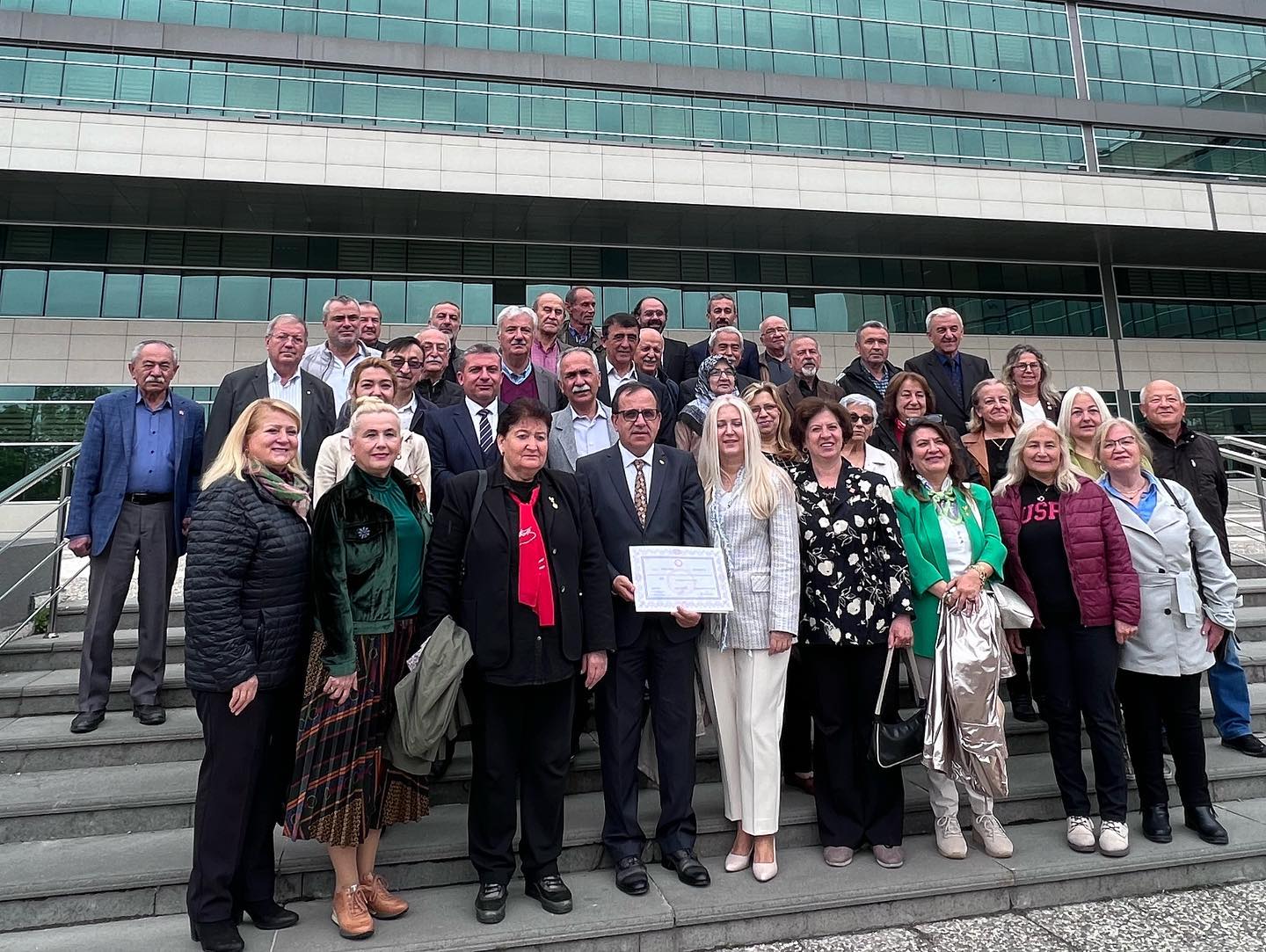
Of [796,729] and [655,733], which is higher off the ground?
[655,733]

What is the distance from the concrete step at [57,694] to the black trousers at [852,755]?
3990 millimetres

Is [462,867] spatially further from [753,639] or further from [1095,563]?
[1095,563]

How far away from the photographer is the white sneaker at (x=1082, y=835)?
3.83 m

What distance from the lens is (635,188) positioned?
1739 cm

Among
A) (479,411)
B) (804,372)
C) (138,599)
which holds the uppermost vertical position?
(804,372)

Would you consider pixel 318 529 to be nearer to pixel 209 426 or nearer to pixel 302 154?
pixel 209 426

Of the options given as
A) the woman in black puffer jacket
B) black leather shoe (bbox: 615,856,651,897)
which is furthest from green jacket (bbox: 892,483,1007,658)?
the woman in black puffer jacket

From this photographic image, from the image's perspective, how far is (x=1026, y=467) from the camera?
4.30m

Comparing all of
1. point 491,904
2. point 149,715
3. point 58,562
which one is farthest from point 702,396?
point 58,562

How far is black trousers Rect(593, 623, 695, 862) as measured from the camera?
11.7 ft

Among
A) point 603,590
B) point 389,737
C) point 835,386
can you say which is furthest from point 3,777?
point 835,386

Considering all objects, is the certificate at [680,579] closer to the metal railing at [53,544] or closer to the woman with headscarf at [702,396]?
the woman with headscarf at [702,396]

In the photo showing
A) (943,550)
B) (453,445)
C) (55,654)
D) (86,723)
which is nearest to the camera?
(943,550)

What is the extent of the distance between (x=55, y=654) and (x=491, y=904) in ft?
13.0
